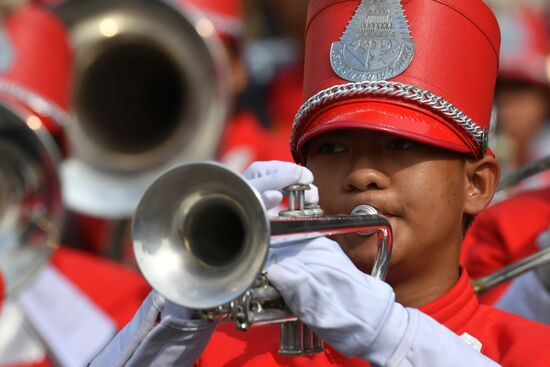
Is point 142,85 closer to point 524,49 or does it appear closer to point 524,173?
point 524,49

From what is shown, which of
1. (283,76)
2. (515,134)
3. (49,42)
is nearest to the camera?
(49,42)

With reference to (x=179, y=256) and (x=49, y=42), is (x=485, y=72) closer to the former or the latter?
(x=179, y=256)

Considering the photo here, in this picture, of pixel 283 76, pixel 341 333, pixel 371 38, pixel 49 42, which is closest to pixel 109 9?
pixel 49 42

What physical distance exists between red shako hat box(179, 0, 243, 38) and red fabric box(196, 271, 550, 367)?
3.50 meters

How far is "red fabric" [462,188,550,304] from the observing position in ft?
13.1

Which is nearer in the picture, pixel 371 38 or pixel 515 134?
pixel 371 38

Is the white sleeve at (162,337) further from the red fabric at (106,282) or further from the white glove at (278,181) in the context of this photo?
the red fabric at (106,282)

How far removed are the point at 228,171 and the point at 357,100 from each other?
436 mm

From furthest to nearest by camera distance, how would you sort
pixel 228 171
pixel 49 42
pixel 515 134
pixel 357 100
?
pixel 515 134
pixel 49 42
pixel 357 100
pixel 228 171

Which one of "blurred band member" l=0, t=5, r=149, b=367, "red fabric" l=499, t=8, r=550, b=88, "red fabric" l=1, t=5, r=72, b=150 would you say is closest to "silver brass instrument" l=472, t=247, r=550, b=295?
"blurred band member" l=0, t=5, r=149, b=367

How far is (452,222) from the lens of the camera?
8.66 ft

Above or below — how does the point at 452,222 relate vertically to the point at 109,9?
below

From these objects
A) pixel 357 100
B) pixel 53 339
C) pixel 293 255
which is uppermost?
pixel 357 100

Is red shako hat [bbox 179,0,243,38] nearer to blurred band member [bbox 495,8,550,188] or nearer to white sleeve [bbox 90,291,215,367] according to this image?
blurred band member [bbox 495,8,550,188]
